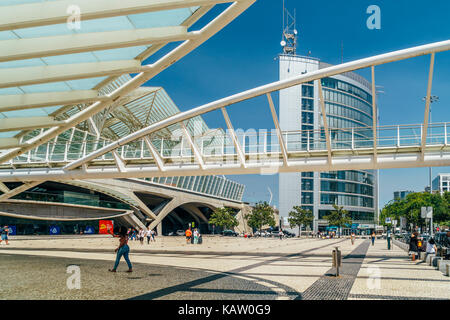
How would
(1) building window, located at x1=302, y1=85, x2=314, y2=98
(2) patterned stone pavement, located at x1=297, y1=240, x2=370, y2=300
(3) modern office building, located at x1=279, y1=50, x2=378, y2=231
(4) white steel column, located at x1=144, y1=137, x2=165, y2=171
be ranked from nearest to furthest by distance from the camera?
(2) patterned stone pavement, located at x1=297, y1=240, x2=370, y2=300, (4) white steel column, located at x1=144, y1=137, x2=165, y2=171, (3) modern office building, located at x1=279, y1=50, x2=378, y2=231, (1) building window, located at x1=302, y1=85, x2=314, y2=98

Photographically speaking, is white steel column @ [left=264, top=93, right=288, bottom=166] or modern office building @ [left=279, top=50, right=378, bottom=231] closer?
white steel column @ [left=264, top=93, right=288, bottom=166]

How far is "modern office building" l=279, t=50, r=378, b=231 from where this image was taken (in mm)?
93812

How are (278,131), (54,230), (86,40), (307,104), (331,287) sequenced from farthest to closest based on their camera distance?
(307,104) < (54,230) < (278,131) < (331,287) < (86,40)

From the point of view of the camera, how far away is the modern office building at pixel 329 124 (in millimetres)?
93812

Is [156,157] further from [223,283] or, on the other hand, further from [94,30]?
[94,30]

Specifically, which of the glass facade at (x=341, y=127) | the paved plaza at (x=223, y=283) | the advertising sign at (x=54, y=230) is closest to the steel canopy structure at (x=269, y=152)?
the paved plaza at (x=223, y=283)

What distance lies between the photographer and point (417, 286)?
40.9 ft

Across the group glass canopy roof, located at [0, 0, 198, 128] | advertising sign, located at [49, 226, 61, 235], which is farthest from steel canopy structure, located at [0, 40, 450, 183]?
advertising sign, located at [49, 226, 61, 235]

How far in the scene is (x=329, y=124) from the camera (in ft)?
317

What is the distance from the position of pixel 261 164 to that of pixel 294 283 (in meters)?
10.2

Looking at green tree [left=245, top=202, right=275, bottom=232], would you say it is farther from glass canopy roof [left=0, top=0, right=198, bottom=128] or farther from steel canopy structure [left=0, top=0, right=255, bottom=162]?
glass canopy roof [left=0, top=0, right=198, bottom=128]

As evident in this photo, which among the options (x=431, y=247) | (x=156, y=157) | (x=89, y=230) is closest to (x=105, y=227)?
(x=89, y=230)

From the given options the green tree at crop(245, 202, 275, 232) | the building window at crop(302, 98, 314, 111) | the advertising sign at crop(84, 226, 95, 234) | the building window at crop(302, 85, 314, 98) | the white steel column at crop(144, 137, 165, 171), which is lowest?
the advertising sign at crop(84, 226, 95, 234)
